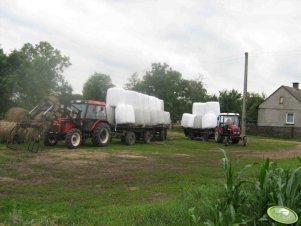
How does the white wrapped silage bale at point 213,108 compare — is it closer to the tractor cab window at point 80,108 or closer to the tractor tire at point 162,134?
the tractor tire at point 162,134

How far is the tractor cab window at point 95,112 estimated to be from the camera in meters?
21.9

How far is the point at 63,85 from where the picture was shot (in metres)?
41.1

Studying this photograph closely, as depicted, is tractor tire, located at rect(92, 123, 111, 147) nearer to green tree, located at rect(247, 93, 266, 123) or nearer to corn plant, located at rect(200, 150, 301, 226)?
corn plant, located at rect(200, 150, 301, 226)

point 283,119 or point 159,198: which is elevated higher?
point 283,119

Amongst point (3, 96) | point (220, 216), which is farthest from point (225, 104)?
point (220, 216)

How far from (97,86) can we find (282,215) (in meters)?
50.4

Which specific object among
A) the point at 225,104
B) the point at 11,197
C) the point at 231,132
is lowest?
the point at 11,197

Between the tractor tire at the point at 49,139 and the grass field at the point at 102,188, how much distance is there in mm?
2550

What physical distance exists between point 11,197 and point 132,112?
54.8 ft

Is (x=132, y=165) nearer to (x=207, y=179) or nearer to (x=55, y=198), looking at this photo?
(x=207, y=179)

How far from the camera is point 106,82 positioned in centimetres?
5603

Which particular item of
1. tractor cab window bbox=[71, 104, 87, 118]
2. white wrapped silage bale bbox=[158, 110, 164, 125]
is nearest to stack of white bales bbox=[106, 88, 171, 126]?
white wrapped silage bale bbox=[158, 110, 164, 125]

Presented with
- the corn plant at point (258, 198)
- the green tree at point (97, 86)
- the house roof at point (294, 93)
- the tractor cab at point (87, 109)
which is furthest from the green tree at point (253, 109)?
the corn plant at point (258, 198)

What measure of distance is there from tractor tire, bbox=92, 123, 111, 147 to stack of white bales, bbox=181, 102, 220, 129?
13328mm
